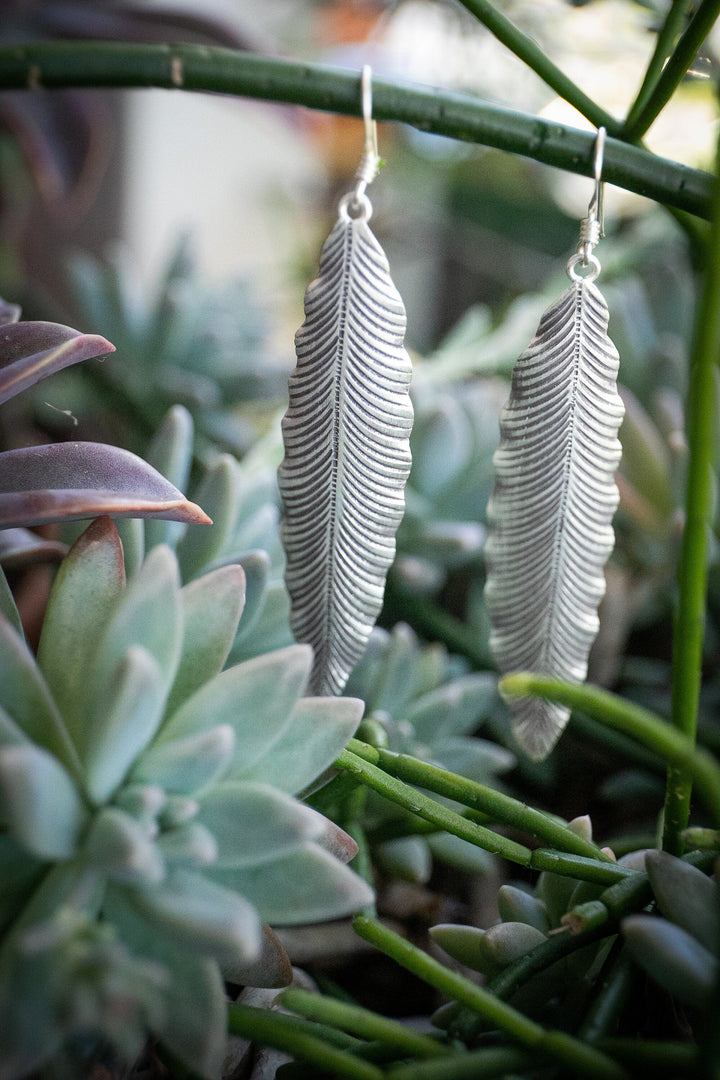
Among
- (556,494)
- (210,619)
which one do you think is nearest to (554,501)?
(556,494)

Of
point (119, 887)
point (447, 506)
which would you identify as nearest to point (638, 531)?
point (447, 506)

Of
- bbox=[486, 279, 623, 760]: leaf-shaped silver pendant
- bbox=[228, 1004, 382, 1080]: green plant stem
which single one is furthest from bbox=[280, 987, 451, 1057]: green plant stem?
bbox=[486, 279, 623, 760]: leaf-shaped silver pendant

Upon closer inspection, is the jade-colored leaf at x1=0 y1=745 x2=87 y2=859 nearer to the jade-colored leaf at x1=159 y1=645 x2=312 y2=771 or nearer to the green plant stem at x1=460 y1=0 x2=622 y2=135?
the jade-colored leaf at x1=159 y1=645 x2=312 y2=771

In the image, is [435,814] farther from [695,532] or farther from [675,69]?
[675,69]

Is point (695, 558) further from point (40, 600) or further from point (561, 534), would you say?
point (40, 600)

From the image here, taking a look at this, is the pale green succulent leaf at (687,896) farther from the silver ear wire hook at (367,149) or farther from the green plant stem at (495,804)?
the silver ear wire hook at (367,149)

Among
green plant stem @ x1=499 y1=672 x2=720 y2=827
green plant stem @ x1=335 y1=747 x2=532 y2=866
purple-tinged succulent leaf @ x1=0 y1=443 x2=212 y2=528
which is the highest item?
purple-tinged succulent leaf @ x1=0 y1=443 x2=212 y2=528
